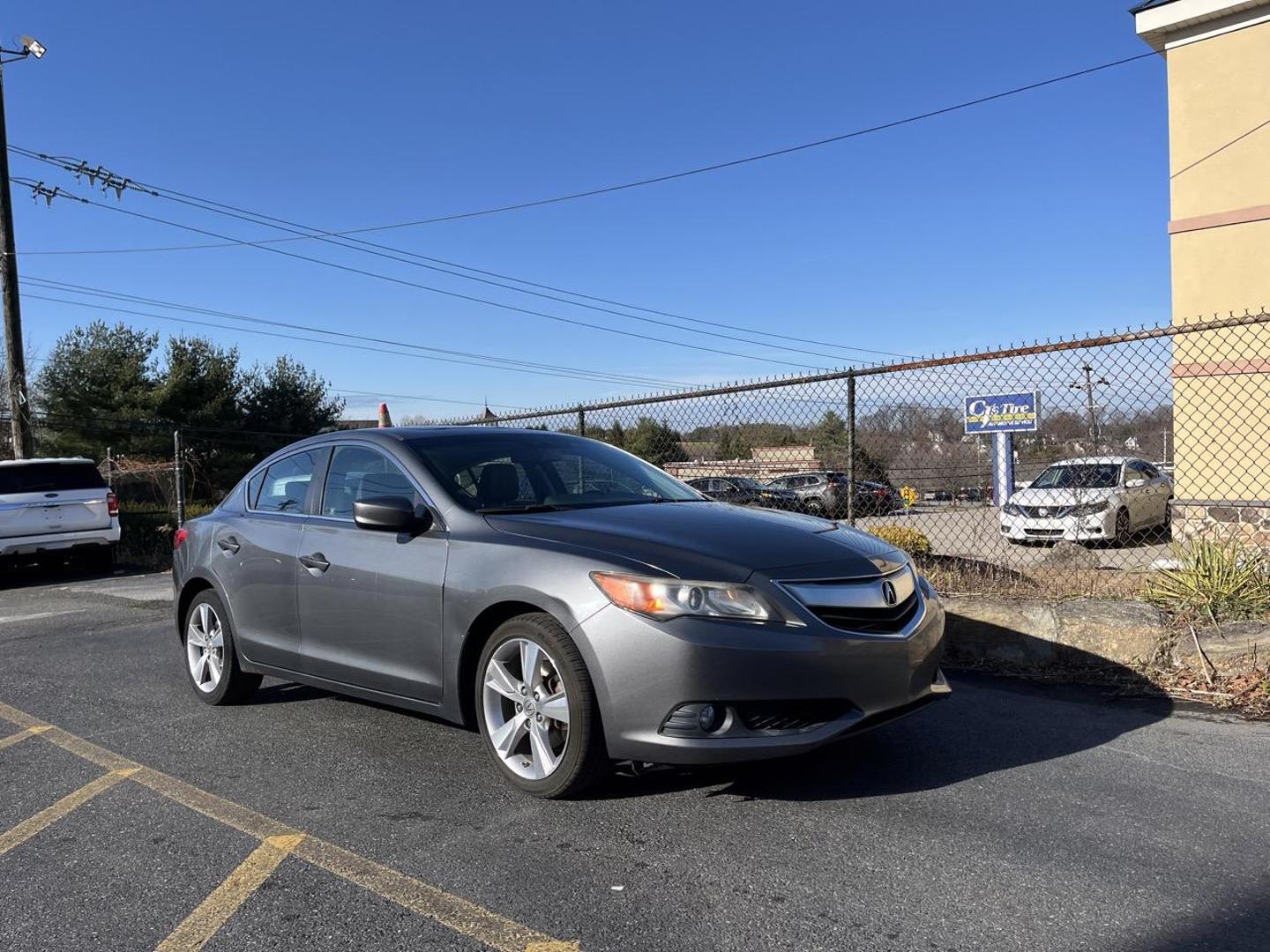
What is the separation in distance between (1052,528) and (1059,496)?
634 millimetres

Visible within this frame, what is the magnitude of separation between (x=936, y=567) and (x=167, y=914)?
5.99 m

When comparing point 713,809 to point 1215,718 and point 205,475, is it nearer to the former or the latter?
point 1215,718

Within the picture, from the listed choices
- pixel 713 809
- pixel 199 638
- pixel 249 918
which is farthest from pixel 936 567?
pixel 249 918

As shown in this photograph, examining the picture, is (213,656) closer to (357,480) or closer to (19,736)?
(19,736)

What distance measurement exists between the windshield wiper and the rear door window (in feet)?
34.2

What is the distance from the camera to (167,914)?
9.54 ft

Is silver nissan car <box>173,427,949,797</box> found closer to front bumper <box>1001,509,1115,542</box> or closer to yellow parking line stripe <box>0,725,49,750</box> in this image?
yellow parking line stripe <box>0,725,49,750</box>

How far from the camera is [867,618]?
3.70 meters

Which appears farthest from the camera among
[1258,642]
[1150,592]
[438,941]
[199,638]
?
[1150,592]

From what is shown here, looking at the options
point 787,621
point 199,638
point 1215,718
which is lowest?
point 1215,718

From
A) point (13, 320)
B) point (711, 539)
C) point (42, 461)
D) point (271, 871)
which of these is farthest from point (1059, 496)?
point (13, 320)

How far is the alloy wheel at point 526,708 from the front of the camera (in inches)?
147

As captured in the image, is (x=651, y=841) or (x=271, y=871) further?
(x=651, y=841)

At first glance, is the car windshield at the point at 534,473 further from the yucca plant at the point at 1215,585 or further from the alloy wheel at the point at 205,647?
the yucca plant at the point at 1215,585
